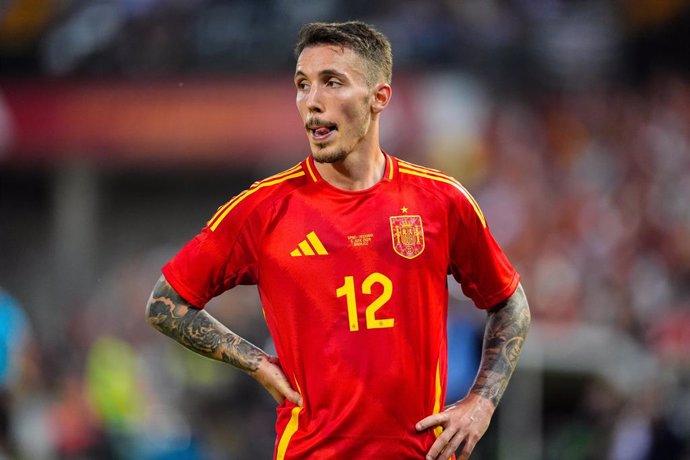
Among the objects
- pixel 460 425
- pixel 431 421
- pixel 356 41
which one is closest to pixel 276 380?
pixel 431 421

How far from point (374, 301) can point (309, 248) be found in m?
0.30

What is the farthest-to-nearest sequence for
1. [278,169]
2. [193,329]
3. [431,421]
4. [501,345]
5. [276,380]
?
[278,169] → [501,345] → [193,329] → [276,380] → [431,421]

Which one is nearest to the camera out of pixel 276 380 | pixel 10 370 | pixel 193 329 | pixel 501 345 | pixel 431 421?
pixel 431 421

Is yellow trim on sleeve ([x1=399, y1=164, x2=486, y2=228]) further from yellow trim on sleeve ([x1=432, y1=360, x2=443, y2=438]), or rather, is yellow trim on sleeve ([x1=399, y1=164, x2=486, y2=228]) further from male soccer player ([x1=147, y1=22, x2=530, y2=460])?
yellow trim on sleeve ([x1=432, y1=360, x2=443, y2=438])

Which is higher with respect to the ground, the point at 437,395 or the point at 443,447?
the point at 437,395

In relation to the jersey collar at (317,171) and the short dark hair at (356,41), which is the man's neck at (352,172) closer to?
the jersey collar at (317,171)

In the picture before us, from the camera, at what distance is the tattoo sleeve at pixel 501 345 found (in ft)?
14.3

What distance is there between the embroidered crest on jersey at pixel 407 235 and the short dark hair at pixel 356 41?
51 centimetres

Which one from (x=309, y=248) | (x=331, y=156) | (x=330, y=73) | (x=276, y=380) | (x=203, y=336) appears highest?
(x=330, y=73)

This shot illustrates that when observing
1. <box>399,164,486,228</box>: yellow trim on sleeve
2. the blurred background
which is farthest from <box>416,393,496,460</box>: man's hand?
the blurred background

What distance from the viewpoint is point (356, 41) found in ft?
13.8

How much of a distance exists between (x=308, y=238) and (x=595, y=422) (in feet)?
17.6

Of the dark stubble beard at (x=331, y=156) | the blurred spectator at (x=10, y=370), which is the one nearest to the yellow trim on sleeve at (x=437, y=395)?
the dark stubble beard at (x=331, y=156)

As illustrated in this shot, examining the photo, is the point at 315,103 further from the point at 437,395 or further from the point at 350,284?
the point at 437,395
